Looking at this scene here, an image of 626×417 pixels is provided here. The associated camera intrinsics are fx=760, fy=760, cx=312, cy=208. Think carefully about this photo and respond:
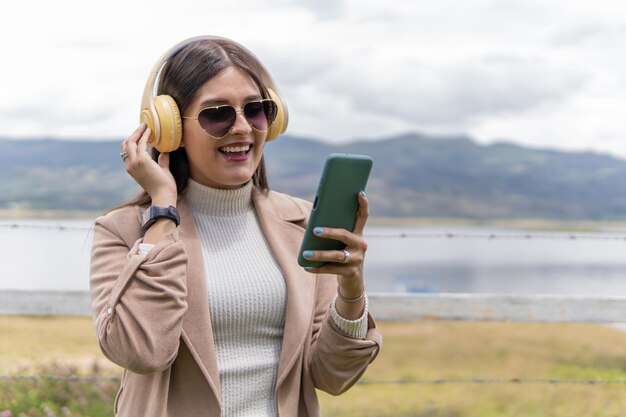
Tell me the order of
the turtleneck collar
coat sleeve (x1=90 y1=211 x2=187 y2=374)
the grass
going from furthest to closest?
the grass, the turtleneck collar, coat sleeve (x1=90 y1=211 x2=187 y2=374)

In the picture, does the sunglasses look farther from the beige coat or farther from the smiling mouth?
the beige coat

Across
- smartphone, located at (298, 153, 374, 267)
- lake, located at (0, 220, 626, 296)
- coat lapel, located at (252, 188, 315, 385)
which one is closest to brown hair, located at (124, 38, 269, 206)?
coat lapel, located at (252, 188, 315, 385)

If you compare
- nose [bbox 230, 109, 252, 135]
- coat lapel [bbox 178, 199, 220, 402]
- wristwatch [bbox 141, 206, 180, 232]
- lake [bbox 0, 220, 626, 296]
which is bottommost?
lake [bbox 0, 220, 626, 296]

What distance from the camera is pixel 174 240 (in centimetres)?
178

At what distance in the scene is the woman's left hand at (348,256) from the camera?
1778 millimetres

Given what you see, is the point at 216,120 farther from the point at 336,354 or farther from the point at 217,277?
the point at 336,354

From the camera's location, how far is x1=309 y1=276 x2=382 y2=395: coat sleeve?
6.34 ft

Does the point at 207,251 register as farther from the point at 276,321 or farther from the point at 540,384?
the point at 540,384

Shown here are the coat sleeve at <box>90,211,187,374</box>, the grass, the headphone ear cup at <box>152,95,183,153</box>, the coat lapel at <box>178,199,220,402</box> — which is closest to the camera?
the coat sleeve at <box>90,211,187,374</box>

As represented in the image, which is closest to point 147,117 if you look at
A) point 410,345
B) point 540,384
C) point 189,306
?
point 189,306

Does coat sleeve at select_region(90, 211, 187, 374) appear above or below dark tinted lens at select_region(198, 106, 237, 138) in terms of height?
below

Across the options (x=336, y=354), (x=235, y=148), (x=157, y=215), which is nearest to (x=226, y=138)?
(x=235, y=148)

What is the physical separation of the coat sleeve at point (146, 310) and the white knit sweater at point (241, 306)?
0.07 meters

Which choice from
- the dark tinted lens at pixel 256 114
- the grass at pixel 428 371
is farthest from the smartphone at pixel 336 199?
the grass at pixel 428 371
